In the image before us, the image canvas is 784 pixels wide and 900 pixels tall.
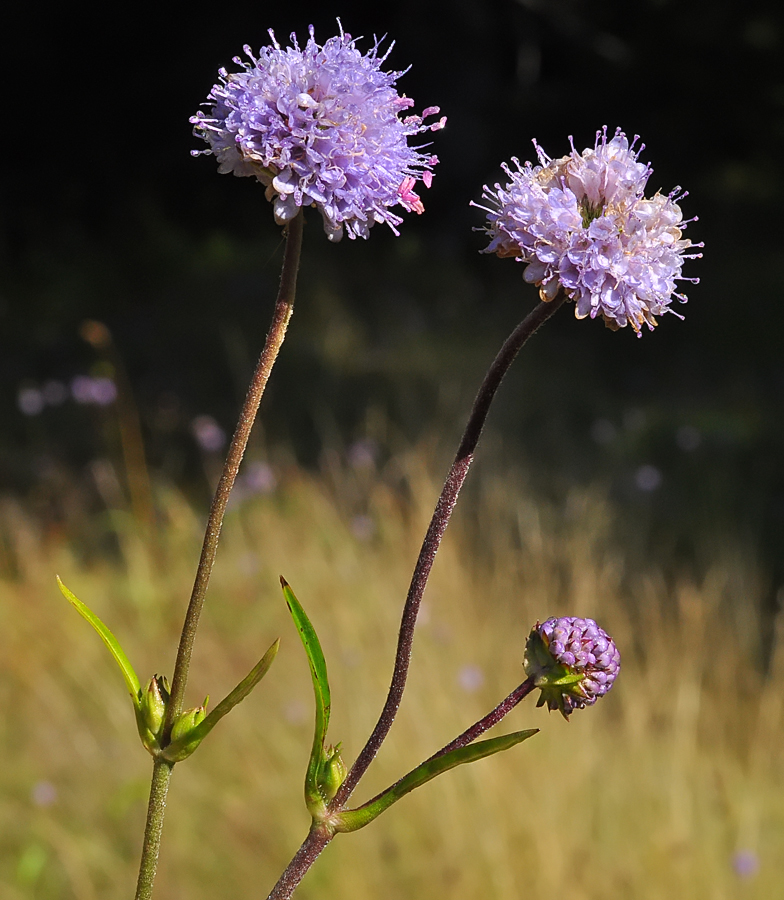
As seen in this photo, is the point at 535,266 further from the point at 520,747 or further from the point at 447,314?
the point at 447,314

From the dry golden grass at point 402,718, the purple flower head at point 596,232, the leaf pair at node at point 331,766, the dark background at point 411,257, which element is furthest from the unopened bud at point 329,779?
the dark background at point 411,257

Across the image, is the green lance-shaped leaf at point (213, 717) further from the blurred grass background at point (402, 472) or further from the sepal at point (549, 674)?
the blurred grass background at point (402, 472)

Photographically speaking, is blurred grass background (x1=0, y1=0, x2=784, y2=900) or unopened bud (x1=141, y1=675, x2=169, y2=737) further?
blurred grass background (x1=0, y1=0, x2=784, y2=900)

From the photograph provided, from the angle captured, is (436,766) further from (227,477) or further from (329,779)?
(227,477)

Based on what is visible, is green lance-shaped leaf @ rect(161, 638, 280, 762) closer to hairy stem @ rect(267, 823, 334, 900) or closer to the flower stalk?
the flower stalk

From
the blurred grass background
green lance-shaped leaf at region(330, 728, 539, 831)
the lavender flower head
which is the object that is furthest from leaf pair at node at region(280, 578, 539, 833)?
the blurred grass background

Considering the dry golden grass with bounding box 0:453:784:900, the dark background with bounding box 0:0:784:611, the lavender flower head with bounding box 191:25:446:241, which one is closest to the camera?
the lavender flower head with bounding box 191:25:446:241

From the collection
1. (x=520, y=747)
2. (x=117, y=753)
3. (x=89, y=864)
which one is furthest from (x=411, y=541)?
(x=89, y=864)
